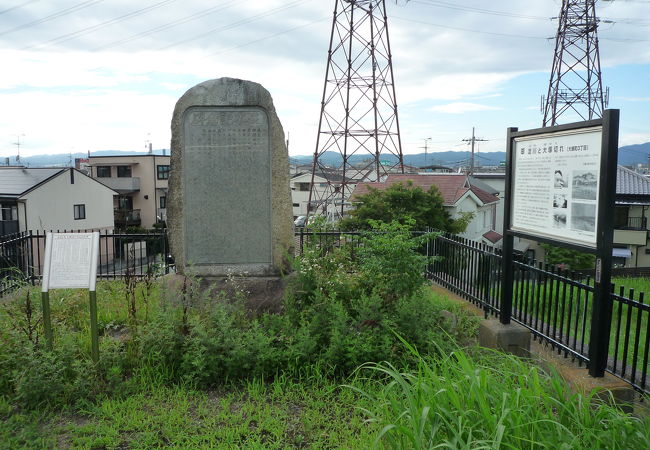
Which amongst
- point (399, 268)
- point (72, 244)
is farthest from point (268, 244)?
point (72, 244)

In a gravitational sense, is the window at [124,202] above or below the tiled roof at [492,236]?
above

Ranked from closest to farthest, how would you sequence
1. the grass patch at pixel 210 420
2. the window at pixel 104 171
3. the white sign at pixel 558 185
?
the grass patch at pixel 210 420 < the white sign at pixel 558 185 < the window at pixel 104 171

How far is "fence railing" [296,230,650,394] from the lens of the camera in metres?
4.27

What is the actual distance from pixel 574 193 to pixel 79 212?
3442 centimetres

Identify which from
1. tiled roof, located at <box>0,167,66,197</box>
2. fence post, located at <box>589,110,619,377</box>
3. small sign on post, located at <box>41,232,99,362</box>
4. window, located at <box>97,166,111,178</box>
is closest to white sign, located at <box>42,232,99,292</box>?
small sign on post, located at <box>41,232,99,362</box>

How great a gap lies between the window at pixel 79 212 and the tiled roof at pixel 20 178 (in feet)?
10.1

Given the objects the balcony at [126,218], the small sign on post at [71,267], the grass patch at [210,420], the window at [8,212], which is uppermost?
the small sign on post at [71,267]

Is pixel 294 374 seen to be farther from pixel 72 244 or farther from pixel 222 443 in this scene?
pixel 72 244

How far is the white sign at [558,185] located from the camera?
4172mm

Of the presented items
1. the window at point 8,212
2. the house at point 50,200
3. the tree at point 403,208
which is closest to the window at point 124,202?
the house at point 50,200

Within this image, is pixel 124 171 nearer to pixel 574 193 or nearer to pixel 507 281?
pixel 507 281

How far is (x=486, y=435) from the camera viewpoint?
2.61m

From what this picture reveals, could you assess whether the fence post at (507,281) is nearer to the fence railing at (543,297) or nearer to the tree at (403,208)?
the fence railing at (543,297)

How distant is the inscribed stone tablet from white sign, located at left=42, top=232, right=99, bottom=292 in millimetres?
1369
